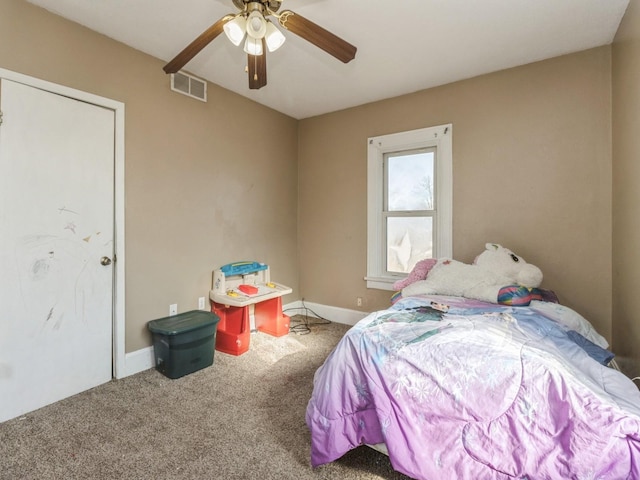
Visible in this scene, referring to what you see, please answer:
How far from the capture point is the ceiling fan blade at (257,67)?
179 centimetres

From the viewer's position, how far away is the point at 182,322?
262 cm

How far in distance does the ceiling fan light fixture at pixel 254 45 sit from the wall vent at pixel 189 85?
1.41 m

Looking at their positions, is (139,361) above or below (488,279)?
below

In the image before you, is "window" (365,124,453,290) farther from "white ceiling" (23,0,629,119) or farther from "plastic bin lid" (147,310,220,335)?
"plastic bin lid" (147,310,220,335)

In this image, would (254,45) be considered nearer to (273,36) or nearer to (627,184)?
(273,36)

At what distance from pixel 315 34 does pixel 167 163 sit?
1.76 metres

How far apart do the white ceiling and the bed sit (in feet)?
6.46

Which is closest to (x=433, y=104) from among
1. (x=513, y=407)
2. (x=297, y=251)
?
(x=297, y=251)

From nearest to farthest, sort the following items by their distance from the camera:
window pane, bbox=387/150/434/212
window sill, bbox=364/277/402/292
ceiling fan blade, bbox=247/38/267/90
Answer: ceiling fan blade, bbox=247/38/267/90 → window pane, bbox=387/150/434/212 → window sill, bbox=364/277/402/292

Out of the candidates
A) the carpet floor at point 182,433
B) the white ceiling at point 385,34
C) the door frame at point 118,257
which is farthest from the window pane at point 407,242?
the door frame at point 118,257

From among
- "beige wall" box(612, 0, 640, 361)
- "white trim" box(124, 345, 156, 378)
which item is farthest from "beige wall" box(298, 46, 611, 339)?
"white trim" box(124, 345, 156, 378)

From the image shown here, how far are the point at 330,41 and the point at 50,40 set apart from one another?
1.90m

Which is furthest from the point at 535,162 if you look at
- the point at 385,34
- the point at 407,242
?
the point at 385,34

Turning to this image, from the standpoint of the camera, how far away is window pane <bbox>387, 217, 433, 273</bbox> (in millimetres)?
3375
